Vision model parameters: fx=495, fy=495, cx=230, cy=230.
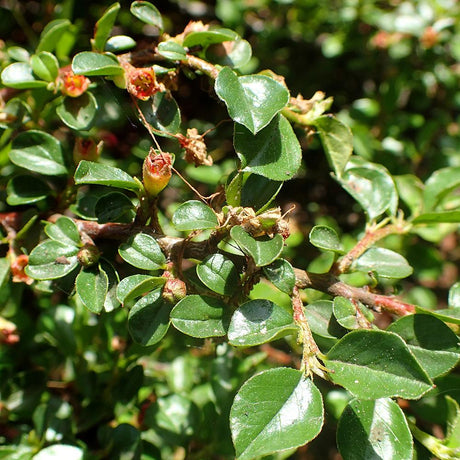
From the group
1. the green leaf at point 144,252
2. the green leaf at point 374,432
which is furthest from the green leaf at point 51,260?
the green leaf at point 374,432


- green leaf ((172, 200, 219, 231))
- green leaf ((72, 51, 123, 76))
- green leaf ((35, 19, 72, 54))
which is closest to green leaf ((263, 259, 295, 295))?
green leaf ((172, 200, 219, 231))

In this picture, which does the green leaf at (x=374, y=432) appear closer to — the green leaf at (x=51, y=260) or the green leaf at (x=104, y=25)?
the green leaf at (x=51, y=260)

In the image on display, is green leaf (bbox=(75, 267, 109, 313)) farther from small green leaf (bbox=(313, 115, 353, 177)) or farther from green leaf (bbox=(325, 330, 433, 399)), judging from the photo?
small green leaf (bbox=(313, 115, 353, 177))

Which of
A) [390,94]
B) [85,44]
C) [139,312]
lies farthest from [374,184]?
[85,44]

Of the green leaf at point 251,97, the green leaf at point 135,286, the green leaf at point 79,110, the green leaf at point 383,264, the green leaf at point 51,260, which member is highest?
the green leaf at point 251,97

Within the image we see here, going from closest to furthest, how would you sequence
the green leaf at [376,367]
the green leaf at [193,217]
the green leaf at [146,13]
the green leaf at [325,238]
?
1. the green leaf at [376,367]
2. the green leaf at [193,217]
3. the green leaf at [325,238]
4. the green leaf at [146,13]

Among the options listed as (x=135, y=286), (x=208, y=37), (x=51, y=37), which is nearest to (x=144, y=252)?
(x=135, y=286)
